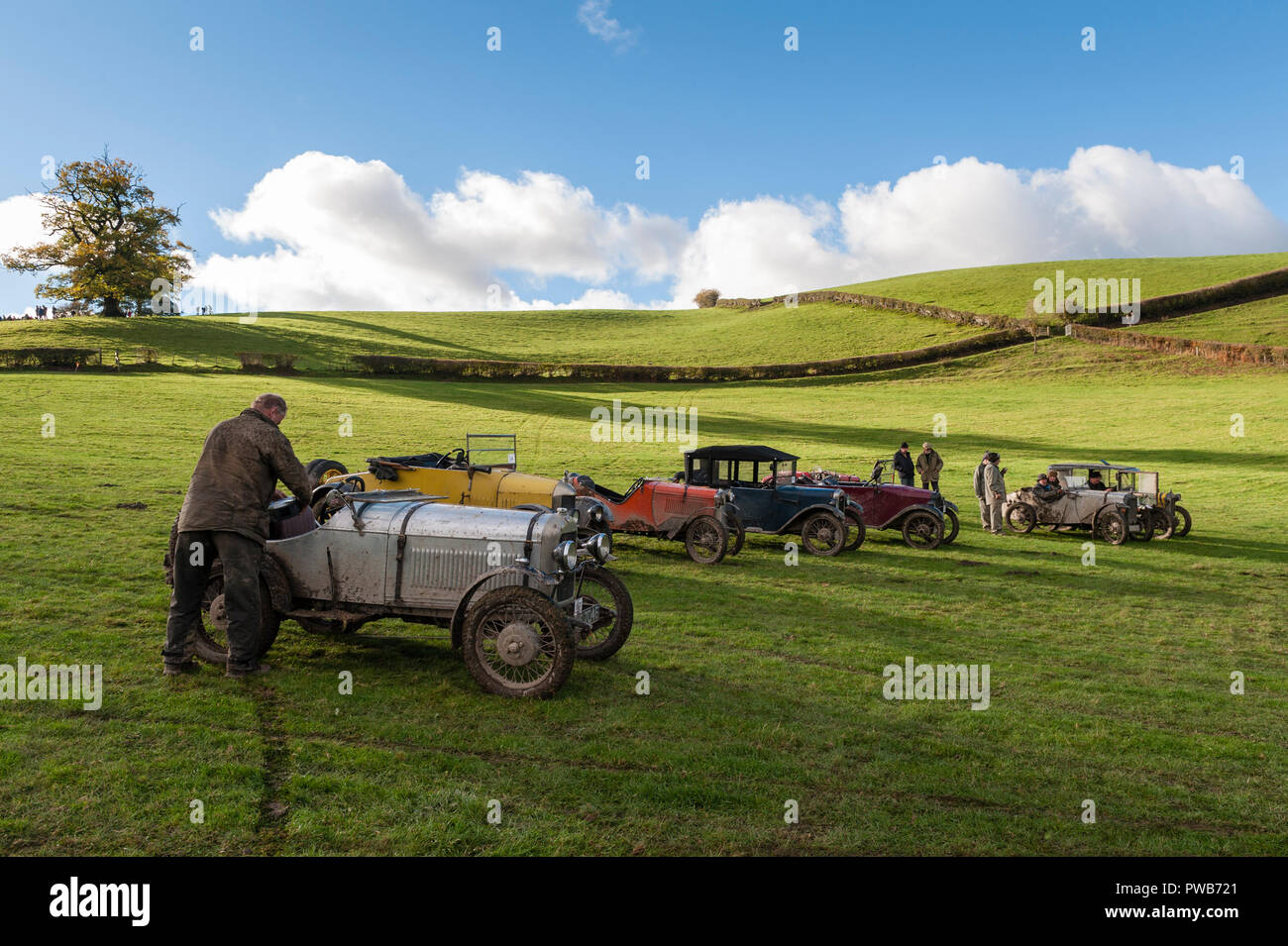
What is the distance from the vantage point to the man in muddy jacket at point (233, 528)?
681cm

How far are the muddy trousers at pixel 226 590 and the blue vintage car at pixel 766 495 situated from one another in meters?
9.05

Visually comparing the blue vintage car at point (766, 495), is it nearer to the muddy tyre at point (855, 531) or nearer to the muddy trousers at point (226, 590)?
the muddy tyre at point (855, 531)

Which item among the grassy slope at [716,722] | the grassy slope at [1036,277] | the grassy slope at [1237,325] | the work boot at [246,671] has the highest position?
the grassy slope at [1036,277]

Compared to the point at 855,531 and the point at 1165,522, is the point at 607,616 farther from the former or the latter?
the point at 1165,522

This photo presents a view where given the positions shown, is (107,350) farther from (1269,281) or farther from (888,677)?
(1269,281)

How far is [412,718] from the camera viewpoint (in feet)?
20.4

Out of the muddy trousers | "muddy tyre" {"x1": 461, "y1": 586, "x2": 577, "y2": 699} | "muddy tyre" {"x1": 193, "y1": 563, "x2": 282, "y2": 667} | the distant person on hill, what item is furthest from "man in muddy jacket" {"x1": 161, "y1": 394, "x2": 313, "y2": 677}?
the distant person on hill

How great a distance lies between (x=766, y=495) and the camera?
49.7 feet

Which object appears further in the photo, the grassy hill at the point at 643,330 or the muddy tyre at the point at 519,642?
the grassy hill at the point at 643,330

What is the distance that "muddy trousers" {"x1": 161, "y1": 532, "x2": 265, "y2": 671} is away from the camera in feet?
22.5

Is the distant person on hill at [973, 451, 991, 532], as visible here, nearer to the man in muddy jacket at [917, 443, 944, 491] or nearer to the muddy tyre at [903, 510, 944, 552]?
the man in muddy jacket at [917, 443, 944, 491]

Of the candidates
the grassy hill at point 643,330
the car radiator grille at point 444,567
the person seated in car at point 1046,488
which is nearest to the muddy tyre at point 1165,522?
the person seated in car at point 1046,488

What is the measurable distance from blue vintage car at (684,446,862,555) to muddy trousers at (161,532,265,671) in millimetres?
9054
